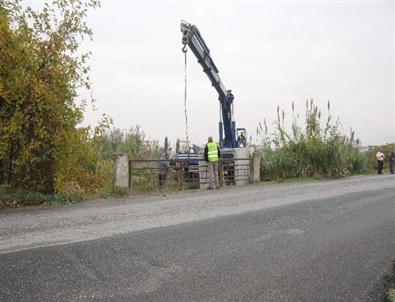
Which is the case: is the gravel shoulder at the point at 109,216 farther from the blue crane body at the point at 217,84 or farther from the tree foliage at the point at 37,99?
the blue crane body at the point at 217,84

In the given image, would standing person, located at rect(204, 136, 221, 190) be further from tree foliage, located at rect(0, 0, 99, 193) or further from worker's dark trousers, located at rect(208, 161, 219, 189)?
tree foliage, located at rect(0, 0, 99, 193)

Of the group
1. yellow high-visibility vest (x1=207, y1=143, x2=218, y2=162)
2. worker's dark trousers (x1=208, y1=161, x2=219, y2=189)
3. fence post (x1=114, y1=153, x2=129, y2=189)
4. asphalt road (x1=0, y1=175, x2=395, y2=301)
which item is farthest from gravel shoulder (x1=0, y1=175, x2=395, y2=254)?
yellow high-visibility vest (x1=207, y1=143, x2=218, y2=162)

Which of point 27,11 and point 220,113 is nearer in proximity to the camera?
point 27,11

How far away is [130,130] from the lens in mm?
18656

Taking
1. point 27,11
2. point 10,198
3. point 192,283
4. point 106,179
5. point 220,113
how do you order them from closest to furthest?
1. point 192,283
2. point 10,198
3. point 27,11
4. point 106,179
5. point 220,113

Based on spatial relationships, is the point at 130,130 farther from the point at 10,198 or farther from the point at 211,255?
the point at 211,255

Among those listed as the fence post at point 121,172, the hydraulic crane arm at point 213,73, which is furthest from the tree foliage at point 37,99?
the hydraulic crane arm at point 213,73

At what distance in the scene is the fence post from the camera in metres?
11.9

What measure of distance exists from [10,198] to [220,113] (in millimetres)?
12300

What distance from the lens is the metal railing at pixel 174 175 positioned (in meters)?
13.2

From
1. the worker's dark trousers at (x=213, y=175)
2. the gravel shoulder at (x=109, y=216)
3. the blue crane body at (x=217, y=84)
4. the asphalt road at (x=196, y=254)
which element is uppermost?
the blue crane body at (x=217, y=84)

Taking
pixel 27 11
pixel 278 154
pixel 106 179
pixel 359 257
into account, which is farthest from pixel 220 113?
pixel 359 257

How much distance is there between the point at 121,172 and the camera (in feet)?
39.5

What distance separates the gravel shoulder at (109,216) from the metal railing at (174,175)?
2.94m
